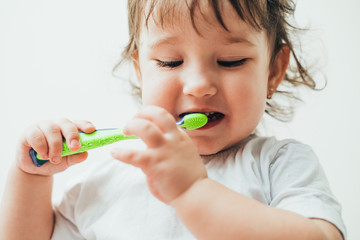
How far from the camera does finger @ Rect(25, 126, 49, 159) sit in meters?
0.65

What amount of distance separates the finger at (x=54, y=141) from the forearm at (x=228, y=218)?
0.25 meters

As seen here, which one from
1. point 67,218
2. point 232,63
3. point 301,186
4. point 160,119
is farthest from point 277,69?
point 67,218

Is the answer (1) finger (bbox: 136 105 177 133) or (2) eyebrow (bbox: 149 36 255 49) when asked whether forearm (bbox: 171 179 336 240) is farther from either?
(2) eyebrow (bbox: 149 36 255 49)

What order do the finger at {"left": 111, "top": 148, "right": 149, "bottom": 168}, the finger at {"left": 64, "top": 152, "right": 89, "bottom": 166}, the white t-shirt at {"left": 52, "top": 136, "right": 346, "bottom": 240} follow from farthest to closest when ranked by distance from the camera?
1. the finger at {"left": 64, "top": 152, "right": 89, "bottom": 166}
2. the white t-shirt at {"left": 52, "top": 136, "right": 346, "bottom": 240}
3. the finger at {"left": 111, "top": 148, "right": 149, "bottom": 168}

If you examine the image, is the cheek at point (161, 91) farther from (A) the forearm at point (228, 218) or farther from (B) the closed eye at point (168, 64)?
(A) the forearm at point (228, 218)

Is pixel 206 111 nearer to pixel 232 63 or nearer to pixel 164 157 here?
pixel 232 63

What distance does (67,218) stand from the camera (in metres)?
0.80

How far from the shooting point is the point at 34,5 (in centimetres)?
119

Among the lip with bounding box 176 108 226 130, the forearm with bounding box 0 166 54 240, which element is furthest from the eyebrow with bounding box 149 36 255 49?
the forearm with bounding box 0 166 54 240

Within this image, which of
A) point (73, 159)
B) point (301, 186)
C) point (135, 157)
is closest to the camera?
point (135, 157)

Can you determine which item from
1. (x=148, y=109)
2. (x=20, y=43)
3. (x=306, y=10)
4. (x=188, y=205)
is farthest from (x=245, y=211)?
(x=20, y=43)

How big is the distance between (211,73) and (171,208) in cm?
24

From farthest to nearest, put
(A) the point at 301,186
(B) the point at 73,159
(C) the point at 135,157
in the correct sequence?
(B) the point at 73,159 < (A) the point at 301,186 < (C) the point at 135,157

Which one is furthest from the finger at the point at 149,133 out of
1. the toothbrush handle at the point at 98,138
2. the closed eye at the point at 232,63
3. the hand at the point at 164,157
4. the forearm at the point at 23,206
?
the forearm at the point at 23,206
